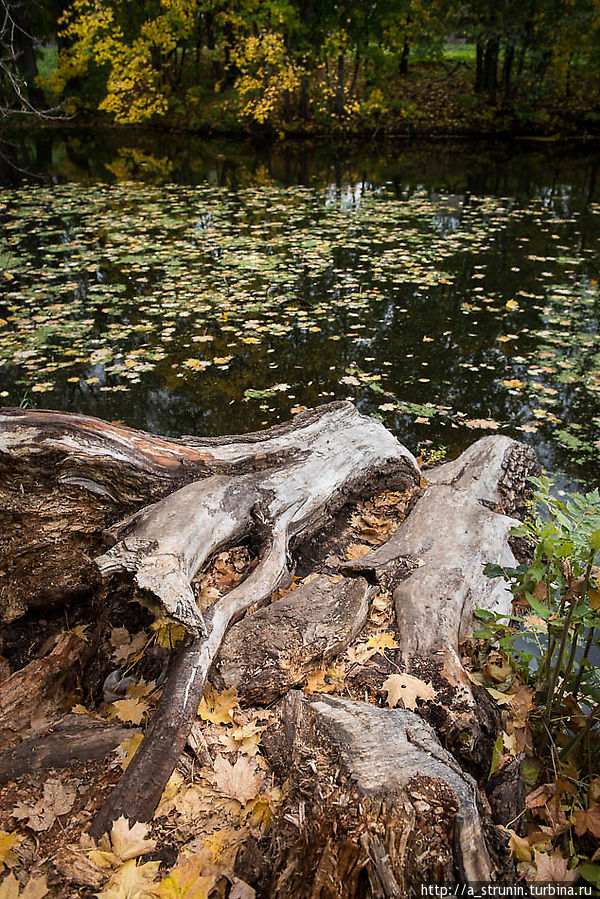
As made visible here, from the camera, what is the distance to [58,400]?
4.86 m

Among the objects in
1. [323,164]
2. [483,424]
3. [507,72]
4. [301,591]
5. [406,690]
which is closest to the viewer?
[406,690]

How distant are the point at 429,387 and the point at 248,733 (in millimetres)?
3750

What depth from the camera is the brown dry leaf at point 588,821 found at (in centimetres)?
160

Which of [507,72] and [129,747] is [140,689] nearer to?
[129,747]

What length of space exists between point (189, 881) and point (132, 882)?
0.47ft

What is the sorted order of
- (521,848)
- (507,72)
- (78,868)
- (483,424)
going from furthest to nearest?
(507,72) → (483,424) → (521,848) → (78,868)

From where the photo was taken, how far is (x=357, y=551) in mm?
2928

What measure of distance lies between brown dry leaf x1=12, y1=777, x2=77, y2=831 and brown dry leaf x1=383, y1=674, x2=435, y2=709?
1024 millimetres

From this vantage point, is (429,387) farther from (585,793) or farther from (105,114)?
(105,114)

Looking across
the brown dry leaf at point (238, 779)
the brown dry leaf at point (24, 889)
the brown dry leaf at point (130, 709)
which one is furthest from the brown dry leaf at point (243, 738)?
the brown dry leaf at point (24, 889)

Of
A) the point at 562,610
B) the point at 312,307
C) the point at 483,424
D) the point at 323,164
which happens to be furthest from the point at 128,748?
the point at 323,164

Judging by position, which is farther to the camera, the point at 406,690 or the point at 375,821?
the point at 406,690

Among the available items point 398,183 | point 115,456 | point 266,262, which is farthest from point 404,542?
point 398,183

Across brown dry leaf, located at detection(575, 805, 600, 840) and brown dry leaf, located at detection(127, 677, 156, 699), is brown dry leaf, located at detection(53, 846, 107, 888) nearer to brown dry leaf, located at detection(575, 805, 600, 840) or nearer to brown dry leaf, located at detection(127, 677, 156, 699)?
brown dry leaf, located at detection(127, 677, 156, 699)
